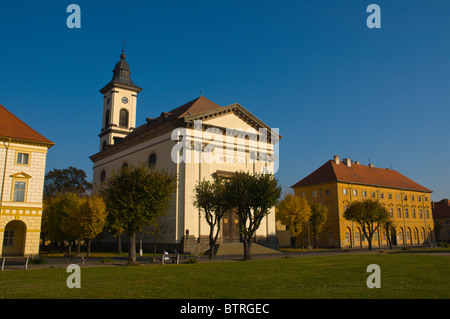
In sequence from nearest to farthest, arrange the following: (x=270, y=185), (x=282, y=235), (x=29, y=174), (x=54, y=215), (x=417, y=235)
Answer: (x=270, y=185) < (x=29, y=174) < (x=54, y=215) < (x=282, y=235) < (x=417, y=235)

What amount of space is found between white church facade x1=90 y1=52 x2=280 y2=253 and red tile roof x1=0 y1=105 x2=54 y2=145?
12.5m

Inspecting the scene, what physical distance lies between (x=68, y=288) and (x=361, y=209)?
45.0 metres

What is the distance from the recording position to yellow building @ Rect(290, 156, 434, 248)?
62.2 m

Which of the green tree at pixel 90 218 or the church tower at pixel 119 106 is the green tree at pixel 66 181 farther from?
the green tree at pixel 90 218

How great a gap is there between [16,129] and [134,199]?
57.5 ft

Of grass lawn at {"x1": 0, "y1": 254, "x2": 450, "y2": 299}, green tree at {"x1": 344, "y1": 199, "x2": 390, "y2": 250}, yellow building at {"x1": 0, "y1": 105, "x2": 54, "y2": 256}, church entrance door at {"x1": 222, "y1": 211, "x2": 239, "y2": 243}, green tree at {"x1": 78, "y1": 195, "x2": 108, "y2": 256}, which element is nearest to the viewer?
grass lawn at {"x1": 0, "y1": 254, "x2": 450, "y2": 299}

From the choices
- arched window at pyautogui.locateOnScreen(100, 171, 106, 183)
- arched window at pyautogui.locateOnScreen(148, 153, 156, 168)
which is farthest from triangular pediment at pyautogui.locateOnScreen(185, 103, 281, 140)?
arched window at pyautogui.locateOnScreen(100, 171, 106, 183)

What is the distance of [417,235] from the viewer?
75625 millimetres

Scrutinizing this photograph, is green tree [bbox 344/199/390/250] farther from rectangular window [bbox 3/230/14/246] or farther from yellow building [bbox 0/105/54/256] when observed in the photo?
rectangular window [bbox 3/230/14/246]

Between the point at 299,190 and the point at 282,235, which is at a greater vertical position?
the point at 299,190
